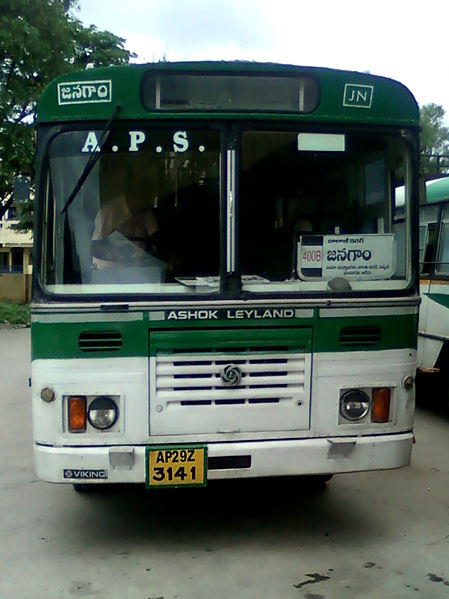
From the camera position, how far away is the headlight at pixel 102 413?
4430 mm

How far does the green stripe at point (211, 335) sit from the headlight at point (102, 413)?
28 cm

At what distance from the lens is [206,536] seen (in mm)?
5031

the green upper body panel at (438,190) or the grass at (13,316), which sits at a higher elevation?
the green upper body panel at (438,190)

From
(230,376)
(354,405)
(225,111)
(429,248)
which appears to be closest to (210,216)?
(225,111)

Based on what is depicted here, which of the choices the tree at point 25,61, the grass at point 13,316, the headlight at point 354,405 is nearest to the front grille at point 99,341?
the headlight at point 354,405

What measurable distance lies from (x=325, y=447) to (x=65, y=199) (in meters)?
2.19

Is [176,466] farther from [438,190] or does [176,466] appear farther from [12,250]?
[12,250]

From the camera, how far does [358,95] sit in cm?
461

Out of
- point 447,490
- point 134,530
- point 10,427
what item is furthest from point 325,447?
point 10,427

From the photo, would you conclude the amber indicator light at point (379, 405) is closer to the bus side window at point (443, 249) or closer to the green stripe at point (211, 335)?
the green stripe at point (211, 335)

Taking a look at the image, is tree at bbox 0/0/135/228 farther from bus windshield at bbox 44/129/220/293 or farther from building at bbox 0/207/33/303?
building at bbox 0/207/33/303

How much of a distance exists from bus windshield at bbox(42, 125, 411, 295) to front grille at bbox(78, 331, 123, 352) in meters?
0.27

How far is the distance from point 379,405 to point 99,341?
180 cm

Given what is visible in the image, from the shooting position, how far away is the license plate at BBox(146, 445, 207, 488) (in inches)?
174
